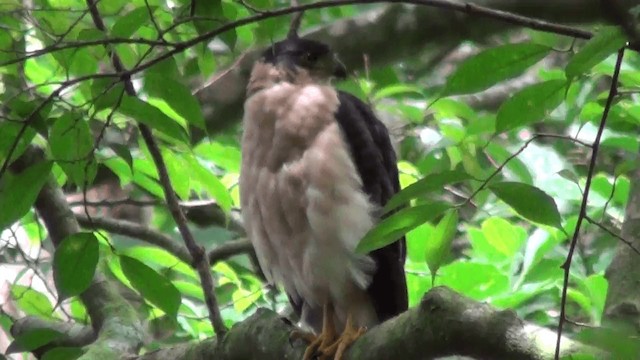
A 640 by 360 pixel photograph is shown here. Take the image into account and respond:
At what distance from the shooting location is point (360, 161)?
2750 mm

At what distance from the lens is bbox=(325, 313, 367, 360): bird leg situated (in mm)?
2273

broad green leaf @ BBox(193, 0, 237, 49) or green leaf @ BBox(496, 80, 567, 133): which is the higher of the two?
broad green leaf @ BBox(193, 0, 237, 49)

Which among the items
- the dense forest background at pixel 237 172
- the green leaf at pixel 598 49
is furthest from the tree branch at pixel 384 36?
the green leaf at pixel 598 49

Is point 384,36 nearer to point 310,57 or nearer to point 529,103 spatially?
point 310,57

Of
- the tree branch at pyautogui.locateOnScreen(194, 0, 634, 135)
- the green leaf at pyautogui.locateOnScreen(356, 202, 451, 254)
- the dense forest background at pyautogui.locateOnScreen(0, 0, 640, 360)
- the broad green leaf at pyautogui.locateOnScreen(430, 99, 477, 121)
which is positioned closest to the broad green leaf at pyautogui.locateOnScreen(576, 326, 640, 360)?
the dense forest background at pyautogui.locateOnScreen(0, 0, 640, 360)

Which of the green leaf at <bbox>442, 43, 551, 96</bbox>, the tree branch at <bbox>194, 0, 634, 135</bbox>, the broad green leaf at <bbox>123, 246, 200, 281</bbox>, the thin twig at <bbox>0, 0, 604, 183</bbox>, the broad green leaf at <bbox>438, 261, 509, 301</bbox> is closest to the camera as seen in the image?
the green leaf at <bbox>442, 43, 551, 96</bbox>

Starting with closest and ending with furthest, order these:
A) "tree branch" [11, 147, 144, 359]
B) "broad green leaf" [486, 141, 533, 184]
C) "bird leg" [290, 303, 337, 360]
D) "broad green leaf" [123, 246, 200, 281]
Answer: "bird leg" [290, 303, 337, 360], "tree branch" [11, 147, 144, 359], "broad green leaf" [486, 141, 533, 184], "broad green leaf" [123, 246, 200, 281]

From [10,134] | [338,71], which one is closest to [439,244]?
[10,134]

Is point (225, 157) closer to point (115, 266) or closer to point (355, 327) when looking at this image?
point (115, 266)

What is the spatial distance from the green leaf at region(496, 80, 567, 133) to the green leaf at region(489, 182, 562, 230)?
9 cm

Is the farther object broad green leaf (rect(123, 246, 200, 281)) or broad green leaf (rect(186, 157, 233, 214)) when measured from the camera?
Result: broad green leaf (rect(123, 246, 200, 281))

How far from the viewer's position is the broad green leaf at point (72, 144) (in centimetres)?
181

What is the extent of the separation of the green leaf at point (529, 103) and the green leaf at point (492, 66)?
0.13 feet

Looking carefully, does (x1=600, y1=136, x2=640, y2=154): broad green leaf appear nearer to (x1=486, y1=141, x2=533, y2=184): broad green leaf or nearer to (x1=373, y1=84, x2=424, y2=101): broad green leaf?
(x1=486, y1=141, x2=533, y2=184): broad green leaf
